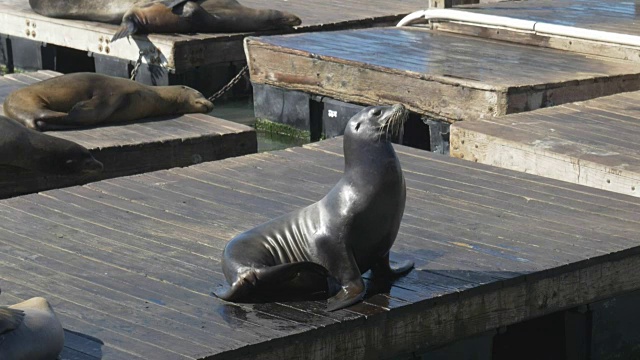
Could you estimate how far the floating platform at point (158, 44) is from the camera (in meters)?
10.2

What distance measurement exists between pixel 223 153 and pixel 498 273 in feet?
10.3

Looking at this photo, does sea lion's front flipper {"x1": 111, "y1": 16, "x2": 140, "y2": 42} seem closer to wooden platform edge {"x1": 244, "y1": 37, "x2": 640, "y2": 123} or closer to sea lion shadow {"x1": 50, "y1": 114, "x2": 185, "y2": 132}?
wooden platform edge {"x1": 244, "y1": 37, "x2": 640, "y2": 123}

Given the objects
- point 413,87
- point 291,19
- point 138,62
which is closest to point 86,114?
point 413,87

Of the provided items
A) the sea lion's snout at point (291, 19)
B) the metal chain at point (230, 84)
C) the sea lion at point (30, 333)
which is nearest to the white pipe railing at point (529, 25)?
the sea lion's snout at point (291, 19)

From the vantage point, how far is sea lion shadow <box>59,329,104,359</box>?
384cm

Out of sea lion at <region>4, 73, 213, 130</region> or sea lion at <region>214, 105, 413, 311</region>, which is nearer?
sea lion at <region>214, 105, 413, 311</region>

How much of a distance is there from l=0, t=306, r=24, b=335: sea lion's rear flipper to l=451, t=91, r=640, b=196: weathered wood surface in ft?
10.2

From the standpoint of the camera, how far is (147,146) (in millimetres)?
7172

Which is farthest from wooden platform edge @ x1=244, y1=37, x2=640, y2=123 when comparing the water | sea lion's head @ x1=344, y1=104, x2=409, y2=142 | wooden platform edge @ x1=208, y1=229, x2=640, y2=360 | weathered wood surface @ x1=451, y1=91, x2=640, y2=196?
sea lion's head @ x1=344, y1=104, x2=409, y2=142

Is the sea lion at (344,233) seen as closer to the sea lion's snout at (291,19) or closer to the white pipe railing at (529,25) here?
the white pipe railing at (529,25)

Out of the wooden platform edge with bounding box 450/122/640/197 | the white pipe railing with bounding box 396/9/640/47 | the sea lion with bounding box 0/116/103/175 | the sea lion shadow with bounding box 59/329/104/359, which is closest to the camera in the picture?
the sea lion shadow with bounding box 59/329/104/359

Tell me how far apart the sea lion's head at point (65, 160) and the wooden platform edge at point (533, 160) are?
1.87 metres

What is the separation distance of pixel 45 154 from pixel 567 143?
2636mm

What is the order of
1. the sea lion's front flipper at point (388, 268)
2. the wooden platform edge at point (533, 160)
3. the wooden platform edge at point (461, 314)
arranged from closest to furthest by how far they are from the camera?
the wooden platform edge at point (461, 314) < the sea lion's front flipper at point (388, 268) < the wooden platform edge at point (533, 160)
